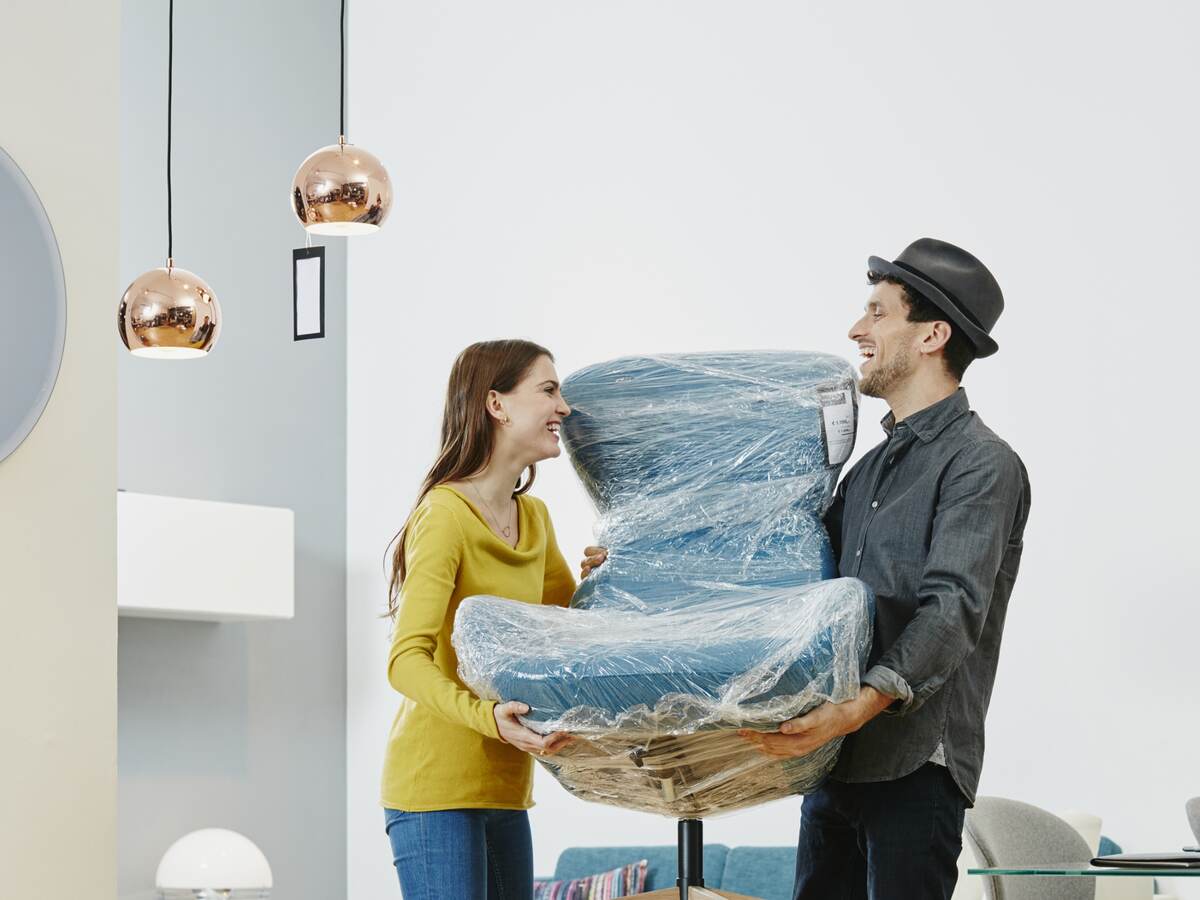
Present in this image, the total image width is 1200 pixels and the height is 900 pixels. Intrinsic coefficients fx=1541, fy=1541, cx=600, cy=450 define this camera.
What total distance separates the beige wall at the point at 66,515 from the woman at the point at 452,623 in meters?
0.55

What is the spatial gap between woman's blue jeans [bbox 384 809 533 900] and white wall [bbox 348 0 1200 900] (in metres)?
2.66

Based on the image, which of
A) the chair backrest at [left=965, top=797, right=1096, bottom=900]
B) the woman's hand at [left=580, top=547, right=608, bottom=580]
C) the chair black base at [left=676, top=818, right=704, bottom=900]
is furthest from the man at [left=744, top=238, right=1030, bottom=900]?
the chair backrest at [left=965, top=797, right=1096, bottom=900]

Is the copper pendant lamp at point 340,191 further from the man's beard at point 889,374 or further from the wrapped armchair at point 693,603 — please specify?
the man's beard at point 889,374

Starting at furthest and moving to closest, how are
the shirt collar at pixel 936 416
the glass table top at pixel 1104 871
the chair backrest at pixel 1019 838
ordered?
the chair backrest at pixel 1019 838 < the shirt collar at pixel 936 416 < the glass table top at pixel 1104 871

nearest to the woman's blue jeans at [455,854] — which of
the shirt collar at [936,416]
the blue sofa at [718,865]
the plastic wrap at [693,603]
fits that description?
the plastic wrap at [693,603]

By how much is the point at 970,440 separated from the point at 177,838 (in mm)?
3903

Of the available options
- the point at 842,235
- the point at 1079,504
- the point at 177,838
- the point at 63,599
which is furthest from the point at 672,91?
the point at 63,599

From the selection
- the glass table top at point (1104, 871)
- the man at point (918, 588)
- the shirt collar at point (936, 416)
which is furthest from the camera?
the shirt collar at point (936, 416)

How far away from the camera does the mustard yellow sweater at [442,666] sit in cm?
204

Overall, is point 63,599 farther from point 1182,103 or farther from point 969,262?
point 1182,103

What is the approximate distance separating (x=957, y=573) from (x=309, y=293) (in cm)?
192

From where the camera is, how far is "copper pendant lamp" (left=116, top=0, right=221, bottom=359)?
3.09m

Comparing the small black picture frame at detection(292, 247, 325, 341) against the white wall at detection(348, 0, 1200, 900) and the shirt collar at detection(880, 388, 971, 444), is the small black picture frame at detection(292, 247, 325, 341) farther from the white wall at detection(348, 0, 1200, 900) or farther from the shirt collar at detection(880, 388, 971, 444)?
the white wall at detection(348, 0, 1200, 900)

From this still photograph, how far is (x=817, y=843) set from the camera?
2.18 meters
